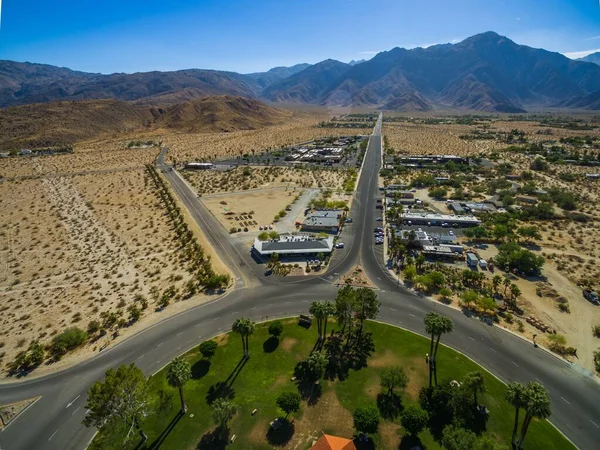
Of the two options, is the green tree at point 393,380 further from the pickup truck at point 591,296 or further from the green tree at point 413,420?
the pickup truck at point 591,296

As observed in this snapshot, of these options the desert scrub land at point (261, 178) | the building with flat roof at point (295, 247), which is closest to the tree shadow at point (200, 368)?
the building with flat roof at point (295, 247)

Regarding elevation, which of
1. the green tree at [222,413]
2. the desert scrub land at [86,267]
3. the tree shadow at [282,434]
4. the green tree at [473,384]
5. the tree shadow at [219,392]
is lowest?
the desert scrub land at [86,267]

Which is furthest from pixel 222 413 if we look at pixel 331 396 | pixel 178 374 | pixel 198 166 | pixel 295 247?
pixel 198 166

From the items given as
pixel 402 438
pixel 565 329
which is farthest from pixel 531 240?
pixel 402 438

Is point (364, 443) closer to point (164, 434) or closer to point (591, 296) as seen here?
point (164, 434)

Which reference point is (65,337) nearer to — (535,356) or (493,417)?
(493,417)

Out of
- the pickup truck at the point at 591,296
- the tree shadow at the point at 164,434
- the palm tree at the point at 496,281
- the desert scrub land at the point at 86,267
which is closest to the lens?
the tree shadow at the point at 164,434

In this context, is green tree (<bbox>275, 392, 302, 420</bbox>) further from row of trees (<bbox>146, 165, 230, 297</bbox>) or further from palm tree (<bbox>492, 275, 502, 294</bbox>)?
palm tree (<bbox>492, 275, 502, 294</bbox>)

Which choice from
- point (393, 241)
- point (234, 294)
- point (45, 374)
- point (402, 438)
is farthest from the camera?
point (393, 241)
